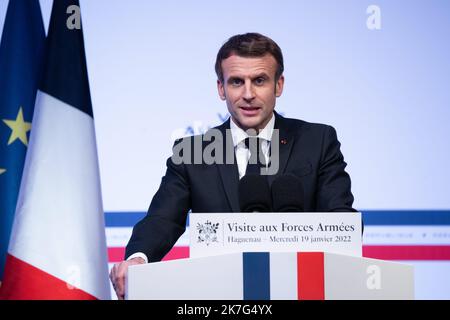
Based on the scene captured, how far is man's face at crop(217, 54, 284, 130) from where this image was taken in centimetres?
333

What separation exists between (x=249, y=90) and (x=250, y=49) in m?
0.22

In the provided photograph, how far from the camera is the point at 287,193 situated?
2371mm

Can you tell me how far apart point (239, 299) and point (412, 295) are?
0.58 m

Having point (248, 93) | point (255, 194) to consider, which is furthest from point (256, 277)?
point (248, 93)

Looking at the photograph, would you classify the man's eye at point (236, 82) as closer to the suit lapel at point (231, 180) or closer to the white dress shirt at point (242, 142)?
the white dress shirt at point (242, 142)

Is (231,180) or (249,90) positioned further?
(249,90)

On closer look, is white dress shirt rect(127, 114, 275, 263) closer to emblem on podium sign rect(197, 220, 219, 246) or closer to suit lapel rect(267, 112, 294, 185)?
suit lapel rect(267, 112, 294, 185)

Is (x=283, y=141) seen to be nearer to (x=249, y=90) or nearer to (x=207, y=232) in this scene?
(x=249, y=90)

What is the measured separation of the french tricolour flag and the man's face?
875 millimetres

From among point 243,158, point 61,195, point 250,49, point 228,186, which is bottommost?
point 61,195

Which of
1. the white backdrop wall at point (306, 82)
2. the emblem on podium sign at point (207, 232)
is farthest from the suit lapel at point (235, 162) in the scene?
the emblem on podium sign at point (207, 232)

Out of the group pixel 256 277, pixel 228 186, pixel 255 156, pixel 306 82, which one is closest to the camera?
pixel 256 277

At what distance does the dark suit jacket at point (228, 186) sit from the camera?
9.96 ft
